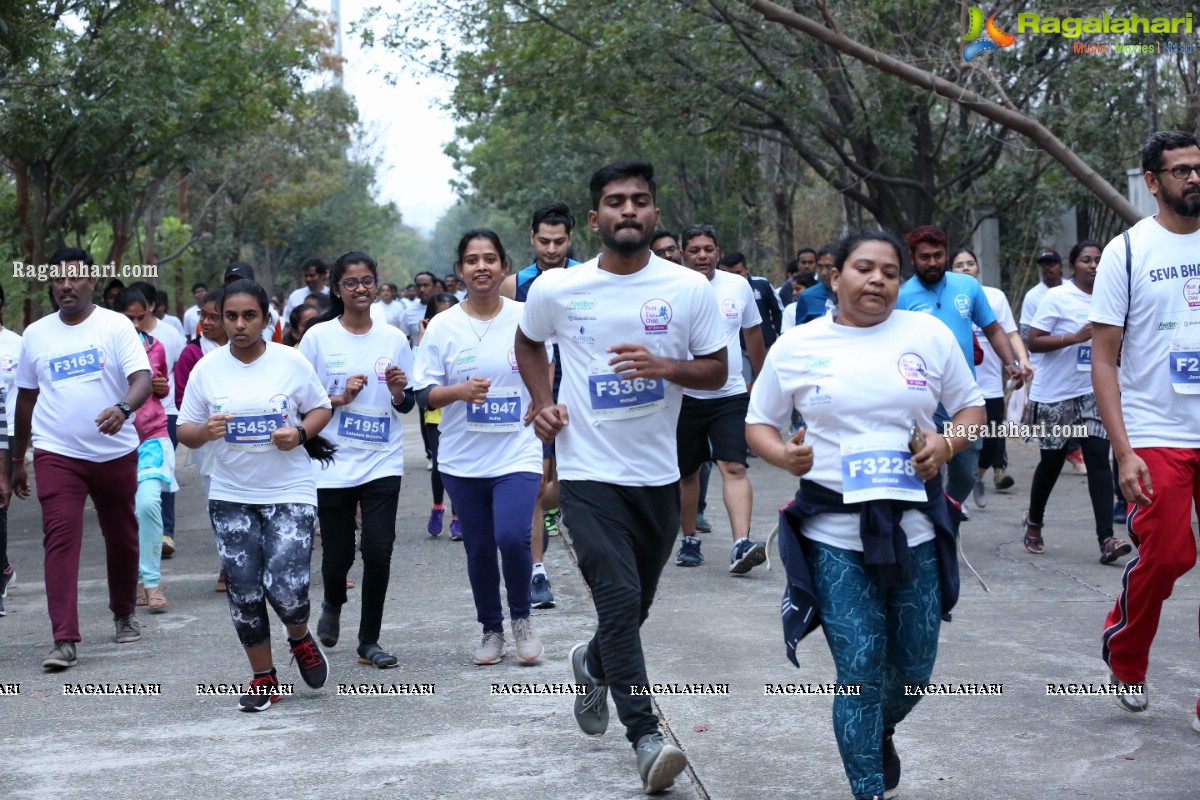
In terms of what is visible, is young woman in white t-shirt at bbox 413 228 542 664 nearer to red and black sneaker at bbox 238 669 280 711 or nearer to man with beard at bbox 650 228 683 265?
red and black sneaker at bbox 238 669 280 711

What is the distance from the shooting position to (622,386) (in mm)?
5125

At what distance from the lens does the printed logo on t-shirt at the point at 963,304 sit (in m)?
8.57

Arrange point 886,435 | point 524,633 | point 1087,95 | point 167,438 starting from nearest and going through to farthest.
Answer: point 886,435, point 524,633, point 167,438, point 1087,95

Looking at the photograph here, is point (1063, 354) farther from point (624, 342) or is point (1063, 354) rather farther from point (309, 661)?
point (309, 661)

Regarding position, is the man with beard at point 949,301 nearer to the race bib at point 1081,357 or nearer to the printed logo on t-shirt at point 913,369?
the race bib at point 1081,357

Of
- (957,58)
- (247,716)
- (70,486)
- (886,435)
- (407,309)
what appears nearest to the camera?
(886,435)

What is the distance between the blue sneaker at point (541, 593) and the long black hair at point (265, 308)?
76.4 inches

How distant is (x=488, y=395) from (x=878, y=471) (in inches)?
110

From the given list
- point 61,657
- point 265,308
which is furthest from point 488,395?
point 61,657

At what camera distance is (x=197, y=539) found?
11.4 meters

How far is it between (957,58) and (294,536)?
10831 mm

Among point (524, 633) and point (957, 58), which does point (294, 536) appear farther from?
point (957, 58)

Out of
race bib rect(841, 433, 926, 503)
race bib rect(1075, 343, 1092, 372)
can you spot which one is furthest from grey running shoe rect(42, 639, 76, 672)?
race bib rect(1075, 343, 1092, 372)

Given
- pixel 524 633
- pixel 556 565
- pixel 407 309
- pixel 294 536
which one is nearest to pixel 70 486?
pixel 294 536
